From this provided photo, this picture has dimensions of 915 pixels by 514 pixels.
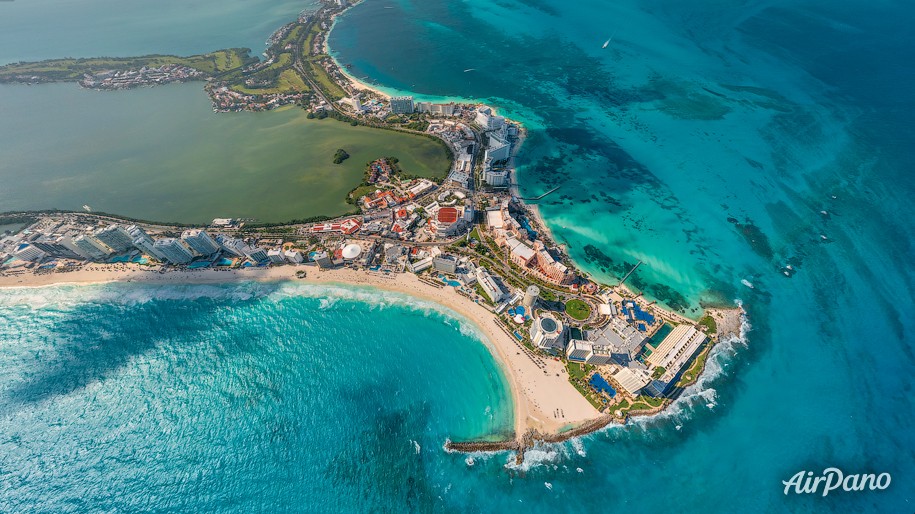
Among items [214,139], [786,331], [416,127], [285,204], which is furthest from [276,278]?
[786,331]

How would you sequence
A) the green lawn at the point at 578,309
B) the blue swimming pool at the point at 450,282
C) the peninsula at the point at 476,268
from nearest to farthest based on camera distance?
1. the peninsula at the point at 476,268
2. the green lawn at the point at 578,309
3. the blue swimming pool at the point at 450,282

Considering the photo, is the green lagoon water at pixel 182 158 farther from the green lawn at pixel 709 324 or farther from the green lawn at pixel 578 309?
the green lawn at pixel 709 324

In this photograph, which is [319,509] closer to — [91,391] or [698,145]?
[91,391]

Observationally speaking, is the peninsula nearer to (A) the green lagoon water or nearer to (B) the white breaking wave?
(B) the white breaking wave

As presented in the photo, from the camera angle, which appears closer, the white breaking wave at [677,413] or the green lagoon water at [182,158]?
the white breaking wave at [677,413]

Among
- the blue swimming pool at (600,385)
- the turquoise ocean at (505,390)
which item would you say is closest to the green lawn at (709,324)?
the turquoise ocean at (505,390)

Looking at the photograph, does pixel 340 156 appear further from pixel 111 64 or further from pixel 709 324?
pixel 111 64

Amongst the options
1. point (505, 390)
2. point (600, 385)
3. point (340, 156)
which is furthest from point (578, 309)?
point (340, 156)
